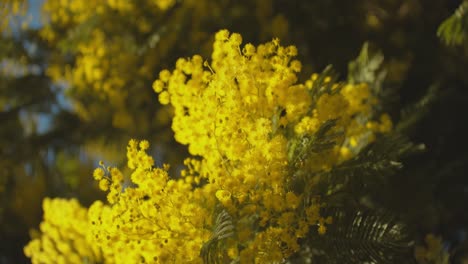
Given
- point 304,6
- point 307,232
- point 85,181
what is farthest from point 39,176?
point 307,232

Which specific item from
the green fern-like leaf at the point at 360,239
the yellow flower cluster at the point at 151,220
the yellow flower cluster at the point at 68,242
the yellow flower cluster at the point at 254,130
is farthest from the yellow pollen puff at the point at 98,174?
the green fern-like leaf at the point at 360,239

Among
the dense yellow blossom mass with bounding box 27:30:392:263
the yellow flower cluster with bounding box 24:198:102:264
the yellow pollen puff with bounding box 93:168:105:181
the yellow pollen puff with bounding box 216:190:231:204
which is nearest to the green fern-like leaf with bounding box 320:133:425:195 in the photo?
the dense yellow blossom mass with bounding box 27:30:392:263

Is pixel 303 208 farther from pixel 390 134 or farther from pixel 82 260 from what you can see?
pixel 82 260

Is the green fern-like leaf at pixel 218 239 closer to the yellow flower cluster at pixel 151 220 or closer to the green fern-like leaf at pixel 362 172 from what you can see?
the yellow flower cluster at pixel 151 220

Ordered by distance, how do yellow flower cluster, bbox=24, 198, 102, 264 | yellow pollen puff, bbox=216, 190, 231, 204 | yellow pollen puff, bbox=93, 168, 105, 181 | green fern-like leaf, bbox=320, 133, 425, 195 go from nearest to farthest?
yellow pollen puff, bbox=216, 190, 231, 204 < yellow pollen puff, bbox=93, 168, 105, 181 < green fern-like leaf, bbox=320, 133, 425, 195 < yellow flower cluster, bbox=24, 198, 102, 264

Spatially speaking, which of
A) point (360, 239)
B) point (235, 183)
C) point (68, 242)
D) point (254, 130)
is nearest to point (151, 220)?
point (235, 183)

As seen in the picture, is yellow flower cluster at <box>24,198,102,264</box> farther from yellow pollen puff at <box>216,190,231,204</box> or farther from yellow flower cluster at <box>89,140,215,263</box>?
yellow pollen puff at <box>216,190,231,204</box>

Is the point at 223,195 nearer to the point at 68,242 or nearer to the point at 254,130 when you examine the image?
the point at 254,130

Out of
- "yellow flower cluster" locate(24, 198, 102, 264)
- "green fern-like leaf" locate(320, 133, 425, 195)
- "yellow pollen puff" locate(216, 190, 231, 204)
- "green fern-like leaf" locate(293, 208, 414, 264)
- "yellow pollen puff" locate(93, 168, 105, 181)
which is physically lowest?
"green fern-like leaf" locate(293, 208, 414, 264)
